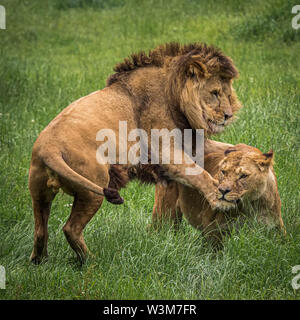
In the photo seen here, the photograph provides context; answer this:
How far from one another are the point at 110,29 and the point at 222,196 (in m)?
9.16

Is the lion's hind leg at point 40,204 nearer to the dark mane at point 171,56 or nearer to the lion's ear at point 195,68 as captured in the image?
the dark mane at point 171,56

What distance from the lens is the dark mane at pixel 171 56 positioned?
4.75 meters

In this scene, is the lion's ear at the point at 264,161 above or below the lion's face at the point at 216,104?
below

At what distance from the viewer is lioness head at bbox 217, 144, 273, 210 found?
4.35 meters

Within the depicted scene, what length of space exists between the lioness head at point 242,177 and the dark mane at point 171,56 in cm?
74

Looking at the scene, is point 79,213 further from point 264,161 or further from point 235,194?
point 264,161

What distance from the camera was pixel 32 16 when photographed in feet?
46.2

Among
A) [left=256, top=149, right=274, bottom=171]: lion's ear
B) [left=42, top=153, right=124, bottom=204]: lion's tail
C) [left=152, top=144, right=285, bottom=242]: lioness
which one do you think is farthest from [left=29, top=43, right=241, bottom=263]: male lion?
A: [left=256, top=149, right=274, bottom=171]: lion's ear

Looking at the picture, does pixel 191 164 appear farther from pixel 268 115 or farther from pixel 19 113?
pixel 19 113

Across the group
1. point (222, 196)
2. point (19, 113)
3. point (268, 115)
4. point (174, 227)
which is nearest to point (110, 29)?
point (19, 113)

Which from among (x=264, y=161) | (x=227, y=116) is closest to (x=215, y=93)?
(x=227, y=116)

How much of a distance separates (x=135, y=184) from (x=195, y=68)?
2.07m

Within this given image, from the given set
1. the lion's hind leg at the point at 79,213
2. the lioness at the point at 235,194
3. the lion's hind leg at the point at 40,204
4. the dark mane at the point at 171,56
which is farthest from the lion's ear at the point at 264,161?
the lion's hind leg at the point at 40,204

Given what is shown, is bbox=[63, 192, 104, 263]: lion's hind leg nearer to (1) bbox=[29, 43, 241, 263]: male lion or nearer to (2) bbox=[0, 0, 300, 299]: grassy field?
(1) bbox=[29, 43, 241, 263]: male lion
